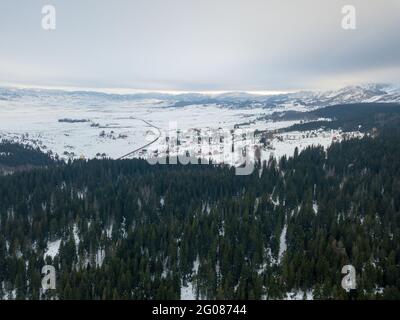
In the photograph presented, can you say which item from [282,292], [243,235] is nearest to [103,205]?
[243,235]

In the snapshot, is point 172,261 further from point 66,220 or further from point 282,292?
point 66,220

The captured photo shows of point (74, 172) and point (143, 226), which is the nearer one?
point (143, 226)
